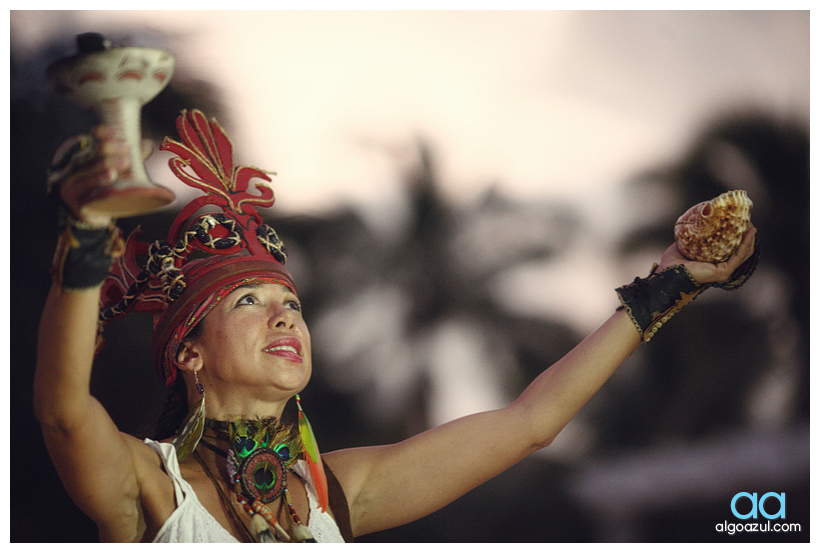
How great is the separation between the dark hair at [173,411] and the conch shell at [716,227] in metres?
1.55

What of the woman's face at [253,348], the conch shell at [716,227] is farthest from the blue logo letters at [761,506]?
the woman's face at [253,348]

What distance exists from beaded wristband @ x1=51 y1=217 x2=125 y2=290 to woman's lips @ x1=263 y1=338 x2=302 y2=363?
1.99 feet

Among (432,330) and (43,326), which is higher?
(43,326)

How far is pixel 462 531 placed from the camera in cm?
275

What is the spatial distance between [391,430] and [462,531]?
1.38 ft

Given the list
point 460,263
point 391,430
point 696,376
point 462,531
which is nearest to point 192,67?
point 460,263

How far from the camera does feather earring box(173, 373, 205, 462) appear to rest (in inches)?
85.5

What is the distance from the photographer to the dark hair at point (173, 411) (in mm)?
2328

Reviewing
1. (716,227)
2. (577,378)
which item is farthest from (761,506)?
(716,227)

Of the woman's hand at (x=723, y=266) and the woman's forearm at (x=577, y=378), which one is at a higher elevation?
the woman's hand at (x=723, y=266)

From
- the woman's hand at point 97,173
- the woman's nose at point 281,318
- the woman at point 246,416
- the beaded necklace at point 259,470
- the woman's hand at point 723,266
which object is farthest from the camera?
the woman's hand at point 723,266

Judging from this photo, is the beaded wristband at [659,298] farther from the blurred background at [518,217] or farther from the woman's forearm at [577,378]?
the blurred background at [518,217]

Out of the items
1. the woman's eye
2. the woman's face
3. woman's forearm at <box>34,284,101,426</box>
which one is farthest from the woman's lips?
woman's forearm at <box>34,284,101,426</box>

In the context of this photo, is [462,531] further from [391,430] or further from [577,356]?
[577,356]
